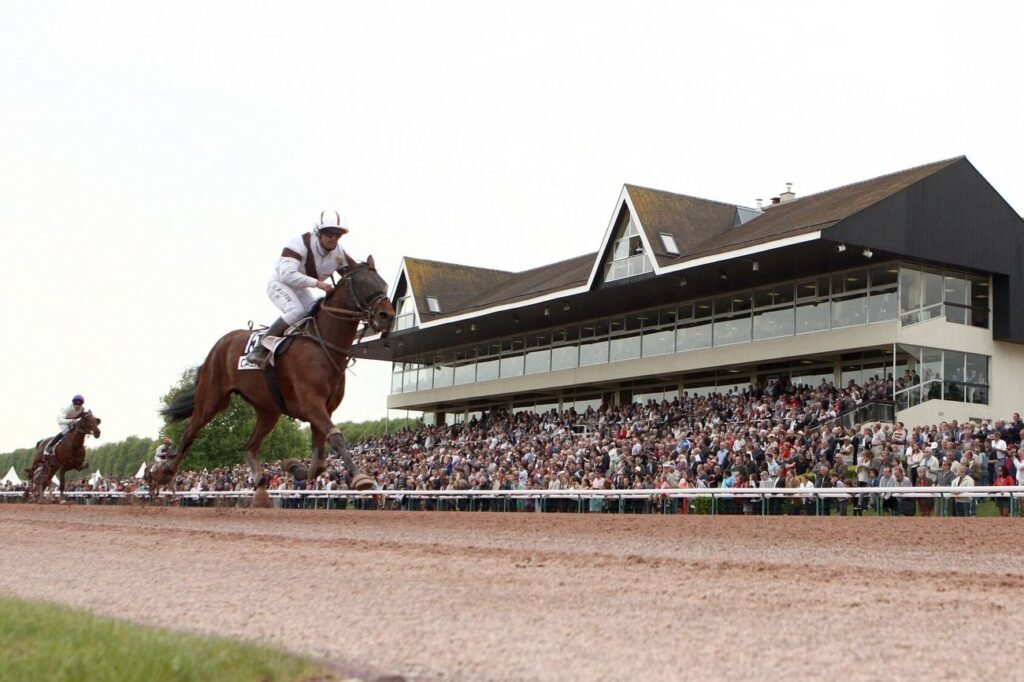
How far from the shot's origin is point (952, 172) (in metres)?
33.6

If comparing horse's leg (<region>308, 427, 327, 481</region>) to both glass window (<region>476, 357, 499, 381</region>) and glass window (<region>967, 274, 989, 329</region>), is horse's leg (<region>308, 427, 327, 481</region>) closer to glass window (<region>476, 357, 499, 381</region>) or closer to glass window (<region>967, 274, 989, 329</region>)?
glass window (<region>967, 274, 989, 329</region>)

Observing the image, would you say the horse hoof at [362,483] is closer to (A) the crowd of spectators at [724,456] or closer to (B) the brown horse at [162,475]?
(B) the brown horse at [162,475]

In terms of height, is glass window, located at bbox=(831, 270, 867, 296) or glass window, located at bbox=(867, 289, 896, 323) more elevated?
glass window, located at bbox=(831, 270, 867, 296)

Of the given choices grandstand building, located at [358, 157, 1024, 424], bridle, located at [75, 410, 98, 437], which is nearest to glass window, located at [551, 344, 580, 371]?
grandstand building, located at [358, 157, 1024, 424]

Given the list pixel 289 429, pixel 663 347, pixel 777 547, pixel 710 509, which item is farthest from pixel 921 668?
pixel 289 429

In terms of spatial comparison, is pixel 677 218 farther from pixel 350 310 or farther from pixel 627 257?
pixel 350 310

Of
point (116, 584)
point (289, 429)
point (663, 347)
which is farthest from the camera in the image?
point (289, 429)

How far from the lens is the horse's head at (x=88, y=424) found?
918 inches

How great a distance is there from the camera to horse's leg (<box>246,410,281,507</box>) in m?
15.0

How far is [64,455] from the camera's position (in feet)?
78.0

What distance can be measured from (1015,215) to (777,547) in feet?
96.2

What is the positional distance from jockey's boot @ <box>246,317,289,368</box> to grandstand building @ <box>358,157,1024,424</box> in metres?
19.3

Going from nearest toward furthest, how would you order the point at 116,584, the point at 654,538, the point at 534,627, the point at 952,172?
the point at 534,627 < the point at 116,584 < the point at 654,538 < the point at 952,172

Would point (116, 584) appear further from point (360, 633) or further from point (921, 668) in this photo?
point (921, 668)
